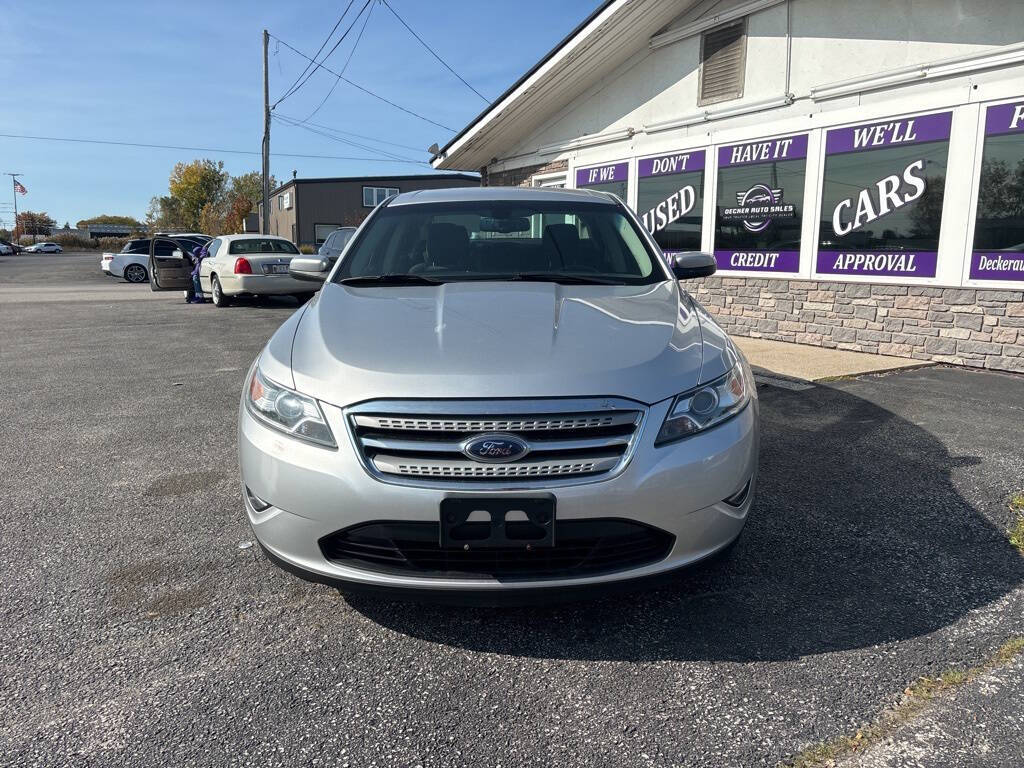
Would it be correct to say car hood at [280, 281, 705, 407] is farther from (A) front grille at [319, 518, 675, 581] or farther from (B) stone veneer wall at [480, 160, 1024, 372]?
(B) stone veneer wall at [480, 160, 1024, 372]

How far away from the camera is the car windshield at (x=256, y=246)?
14.7m

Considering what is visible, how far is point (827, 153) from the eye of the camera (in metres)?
8.38

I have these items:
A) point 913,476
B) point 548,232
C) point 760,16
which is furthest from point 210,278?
point 913,476

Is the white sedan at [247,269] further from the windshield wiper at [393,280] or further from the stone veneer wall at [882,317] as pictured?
the windshield wiper at [393,280]

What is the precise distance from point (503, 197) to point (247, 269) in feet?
36.9

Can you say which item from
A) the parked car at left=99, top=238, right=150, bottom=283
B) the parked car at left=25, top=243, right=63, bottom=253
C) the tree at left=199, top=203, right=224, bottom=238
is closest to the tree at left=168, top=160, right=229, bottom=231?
the tree at left=199, top=203, right=224, bottom=238

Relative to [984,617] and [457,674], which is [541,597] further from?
[984,617]

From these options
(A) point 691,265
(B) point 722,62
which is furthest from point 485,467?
(B) point 722,62

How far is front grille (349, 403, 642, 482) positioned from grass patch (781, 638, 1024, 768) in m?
0.93

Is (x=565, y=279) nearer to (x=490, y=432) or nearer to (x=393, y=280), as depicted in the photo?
(x=393, y=280)

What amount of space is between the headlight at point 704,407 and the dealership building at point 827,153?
6.00 m

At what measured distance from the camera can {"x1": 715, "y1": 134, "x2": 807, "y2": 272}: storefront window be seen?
28.9 feet

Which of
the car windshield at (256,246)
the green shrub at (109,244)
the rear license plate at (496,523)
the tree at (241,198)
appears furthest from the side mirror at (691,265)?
the green shrub at (109,244)

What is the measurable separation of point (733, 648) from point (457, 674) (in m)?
0.92
